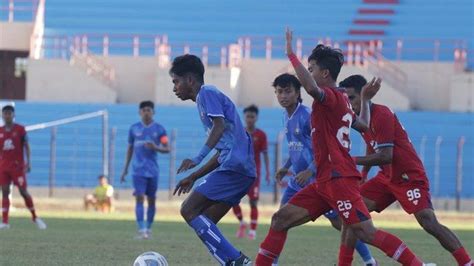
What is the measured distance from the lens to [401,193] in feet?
38.0

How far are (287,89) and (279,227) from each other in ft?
7.87

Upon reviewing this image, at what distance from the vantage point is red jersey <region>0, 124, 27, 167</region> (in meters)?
21.2

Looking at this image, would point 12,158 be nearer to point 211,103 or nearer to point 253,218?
point 253,218

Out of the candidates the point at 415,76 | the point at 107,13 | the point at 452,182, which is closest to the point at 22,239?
the point at 452,182

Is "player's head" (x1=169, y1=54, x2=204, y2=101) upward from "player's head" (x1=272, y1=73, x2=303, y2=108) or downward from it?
upward

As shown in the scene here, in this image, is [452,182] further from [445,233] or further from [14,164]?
[445,233]

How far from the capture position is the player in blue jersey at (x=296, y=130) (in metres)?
12.5

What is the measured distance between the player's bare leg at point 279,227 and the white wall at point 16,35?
32.9 meters

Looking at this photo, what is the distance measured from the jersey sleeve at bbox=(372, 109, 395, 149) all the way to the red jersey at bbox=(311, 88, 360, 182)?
4.04 ft

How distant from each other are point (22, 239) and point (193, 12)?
28.4 m

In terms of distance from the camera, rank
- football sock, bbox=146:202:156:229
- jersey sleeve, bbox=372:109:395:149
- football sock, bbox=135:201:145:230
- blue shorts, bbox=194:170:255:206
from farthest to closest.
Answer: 1. football sock, bbox=146:202:156:229
2. football sock, bbox=135:201:145:230
3. jersey sleeve, bbox=372:109:395:149
4. blue shorts, bbox=194:170:255:206

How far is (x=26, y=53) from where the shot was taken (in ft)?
142

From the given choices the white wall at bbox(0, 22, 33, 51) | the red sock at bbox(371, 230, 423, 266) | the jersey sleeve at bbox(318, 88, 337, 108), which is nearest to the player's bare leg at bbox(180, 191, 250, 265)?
the red sock at bbox(371, 230, 423, 266)

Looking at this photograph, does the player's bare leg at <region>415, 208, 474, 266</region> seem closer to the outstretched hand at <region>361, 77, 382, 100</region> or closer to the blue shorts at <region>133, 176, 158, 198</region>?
the outstretched hand at <region>361, 77, 382, 100</region>
